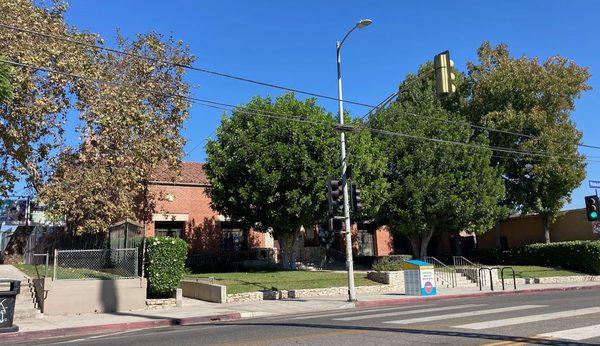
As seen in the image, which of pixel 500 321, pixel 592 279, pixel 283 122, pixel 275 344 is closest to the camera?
pixel 275 344

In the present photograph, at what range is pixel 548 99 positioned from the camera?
33094 mm

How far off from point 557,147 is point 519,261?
8098 millimetres

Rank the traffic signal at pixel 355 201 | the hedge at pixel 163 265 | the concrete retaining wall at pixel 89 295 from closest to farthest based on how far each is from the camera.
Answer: the concrete retaining wall at pixel 89 295, the hedge at pixel 163 265, the traffic signal at pixel 355 201

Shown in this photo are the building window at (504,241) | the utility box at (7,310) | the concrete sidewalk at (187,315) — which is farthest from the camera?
the building window at (504,241)

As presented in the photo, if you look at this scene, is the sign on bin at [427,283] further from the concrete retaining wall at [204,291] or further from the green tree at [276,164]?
the concrete retaining wall at [204,291]

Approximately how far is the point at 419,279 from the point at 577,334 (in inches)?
465

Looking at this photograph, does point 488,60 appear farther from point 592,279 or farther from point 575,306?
point 575,306

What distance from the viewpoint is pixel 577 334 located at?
8539 mm

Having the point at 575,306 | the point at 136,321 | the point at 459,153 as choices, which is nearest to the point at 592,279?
the point at 459,153

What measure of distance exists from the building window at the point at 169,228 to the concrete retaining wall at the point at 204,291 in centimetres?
1144

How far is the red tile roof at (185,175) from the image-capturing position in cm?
Answer: 3000

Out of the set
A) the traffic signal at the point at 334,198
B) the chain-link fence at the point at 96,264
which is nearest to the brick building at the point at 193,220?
the chain-link fence at the point at 96,264

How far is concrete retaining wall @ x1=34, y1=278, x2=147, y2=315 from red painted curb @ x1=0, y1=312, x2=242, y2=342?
3146mm

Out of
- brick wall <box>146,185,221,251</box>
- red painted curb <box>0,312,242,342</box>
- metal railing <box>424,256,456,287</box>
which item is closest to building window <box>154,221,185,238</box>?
brick wall <box>146,185,221,251</box>
